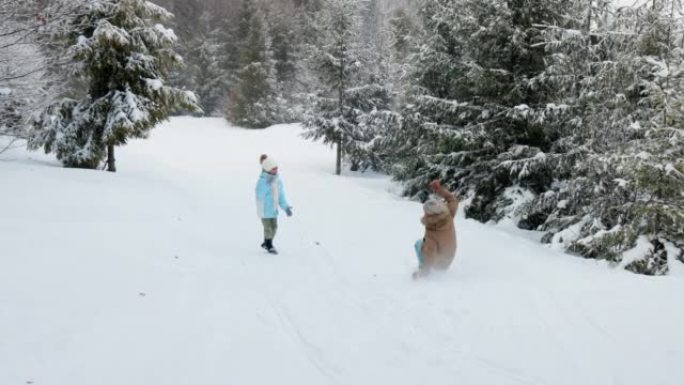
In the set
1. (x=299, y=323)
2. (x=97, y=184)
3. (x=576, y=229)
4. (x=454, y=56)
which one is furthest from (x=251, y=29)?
(x=299, y=323)

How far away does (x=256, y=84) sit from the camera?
1791 inches

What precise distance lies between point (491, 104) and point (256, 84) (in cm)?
3435

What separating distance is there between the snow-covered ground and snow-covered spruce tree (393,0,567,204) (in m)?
4.12

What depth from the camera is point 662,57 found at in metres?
9.03

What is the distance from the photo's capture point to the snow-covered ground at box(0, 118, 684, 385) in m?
4.52

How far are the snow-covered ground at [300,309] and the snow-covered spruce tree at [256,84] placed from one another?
35.1 m

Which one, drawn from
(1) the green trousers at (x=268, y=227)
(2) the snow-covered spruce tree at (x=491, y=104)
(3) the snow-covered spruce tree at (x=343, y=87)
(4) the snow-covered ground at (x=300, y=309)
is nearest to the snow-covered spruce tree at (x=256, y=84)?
(3) the snow-covered spruce tree at (x=343, y=87)

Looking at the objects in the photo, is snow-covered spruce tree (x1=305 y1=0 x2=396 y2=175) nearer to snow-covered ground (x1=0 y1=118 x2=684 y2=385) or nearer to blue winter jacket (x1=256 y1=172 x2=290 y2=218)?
snow-covered ground (x1=0 y1=118 x2=684 y2=385)

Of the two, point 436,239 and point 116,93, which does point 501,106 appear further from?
point 116,93

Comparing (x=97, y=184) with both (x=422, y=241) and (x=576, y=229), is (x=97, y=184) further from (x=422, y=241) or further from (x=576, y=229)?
(x=576, y=229)

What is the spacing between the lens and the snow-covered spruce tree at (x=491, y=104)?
1348cm

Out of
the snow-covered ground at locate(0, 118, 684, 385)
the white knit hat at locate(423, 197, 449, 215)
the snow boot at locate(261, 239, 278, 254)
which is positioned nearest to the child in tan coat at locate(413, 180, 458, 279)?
the white knit hat at locate(423, 197, 449, 215)

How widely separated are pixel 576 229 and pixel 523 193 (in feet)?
11.4

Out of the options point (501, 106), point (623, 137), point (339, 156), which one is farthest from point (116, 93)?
point (623, 137)
